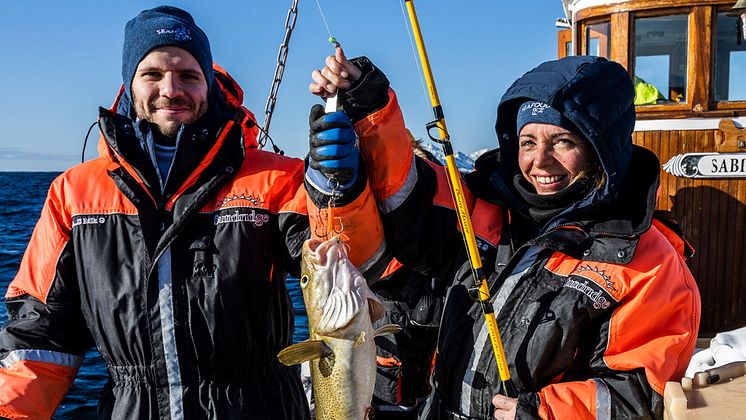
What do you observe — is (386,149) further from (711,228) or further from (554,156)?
Result: (711,228)

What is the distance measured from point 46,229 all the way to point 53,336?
0.50m

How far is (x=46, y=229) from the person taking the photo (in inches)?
126

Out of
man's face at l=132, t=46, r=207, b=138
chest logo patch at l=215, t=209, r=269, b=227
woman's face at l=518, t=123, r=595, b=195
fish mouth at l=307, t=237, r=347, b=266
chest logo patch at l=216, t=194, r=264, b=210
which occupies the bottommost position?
fish mouth at l=307, t=237, r=347, b=266

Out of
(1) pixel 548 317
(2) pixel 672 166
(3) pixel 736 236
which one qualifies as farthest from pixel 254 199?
(3) pixel 736 236

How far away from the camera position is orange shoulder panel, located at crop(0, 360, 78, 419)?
3047 millimetres

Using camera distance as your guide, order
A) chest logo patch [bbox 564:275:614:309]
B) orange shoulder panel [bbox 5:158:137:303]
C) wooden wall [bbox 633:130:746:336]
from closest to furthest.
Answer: chest logo patch [bbox 564:275:614:309] < orange shoulder panel [bbox 5:158:137:303] < wooden wall [bbox 633:130:746:336]

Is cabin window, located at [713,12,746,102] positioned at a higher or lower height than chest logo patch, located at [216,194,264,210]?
higher

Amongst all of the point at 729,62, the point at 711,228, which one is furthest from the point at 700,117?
the point at 711,228

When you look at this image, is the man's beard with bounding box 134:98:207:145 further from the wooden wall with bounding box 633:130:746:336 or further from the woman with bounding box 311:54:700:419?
the wooden wall with bounding box 633:130:746:336

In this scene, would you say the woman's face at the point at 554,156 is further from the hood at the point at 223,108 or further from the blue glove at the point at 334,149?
the hood at the point at 223,108

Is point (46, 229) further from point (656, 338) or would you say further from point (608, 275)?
point (656, 338)

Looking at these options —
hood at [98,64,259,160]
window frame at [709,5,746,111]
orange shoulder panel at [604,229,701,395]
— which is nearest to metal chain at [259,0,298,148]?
hood at [98,64,259,160]

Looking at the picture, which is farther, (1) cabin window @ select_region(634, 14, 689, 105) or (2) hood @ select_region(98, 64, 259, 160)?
(1) cabin window @ select_region(634, 14, 689, 105)

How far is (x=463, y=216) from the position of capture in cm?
290
